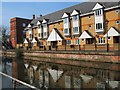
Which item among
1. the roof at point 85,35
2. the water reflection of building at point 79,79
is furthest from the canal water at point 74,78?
the roof at point 85,35

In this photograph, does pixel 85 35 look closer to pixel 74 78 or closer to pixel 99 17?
pixel 99 17

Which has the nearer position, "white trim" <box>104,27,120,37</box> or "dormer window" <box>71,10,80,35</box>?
"white trim" <box>104,27,120,37</box>

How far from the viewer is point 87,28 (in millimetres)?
38750

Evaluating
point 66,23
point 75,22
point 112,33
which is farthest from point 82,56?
point 66,23

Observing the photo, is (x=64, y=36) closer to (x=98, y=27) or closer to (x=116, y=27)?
(x=98, y=27)

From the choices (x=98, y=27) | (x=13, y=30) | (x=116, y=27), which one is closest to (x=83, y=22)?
(x=98, y=27)

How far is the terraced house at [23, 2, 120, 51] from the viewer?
32.6m

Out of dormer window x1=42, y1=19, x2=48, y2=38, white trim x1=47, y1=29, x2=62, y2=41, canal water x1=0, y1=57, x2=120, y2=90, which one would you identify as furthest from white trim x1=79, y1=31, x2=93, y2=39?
dormer window x1=42, y1=19, x2=48, y2=38

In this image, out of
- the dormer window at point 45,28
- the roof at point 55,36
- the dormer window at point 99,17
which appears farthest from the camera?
the dormer window at point 45,28

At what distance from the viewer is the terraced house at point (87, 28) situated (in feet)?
107

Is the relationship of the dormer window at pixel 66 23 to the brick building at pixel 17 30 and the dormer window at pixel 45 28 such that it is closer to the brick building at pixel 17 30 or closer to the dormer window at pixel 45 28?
the dormer window at pixel 45 28

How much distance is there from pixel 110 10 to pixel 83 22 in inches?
279

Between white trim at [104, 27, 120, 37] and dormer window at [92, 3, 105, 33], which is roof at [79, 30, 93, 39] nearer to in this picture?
dormer window at [92, 3, 105, 33]

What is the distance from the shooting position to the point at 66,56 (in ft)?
105
